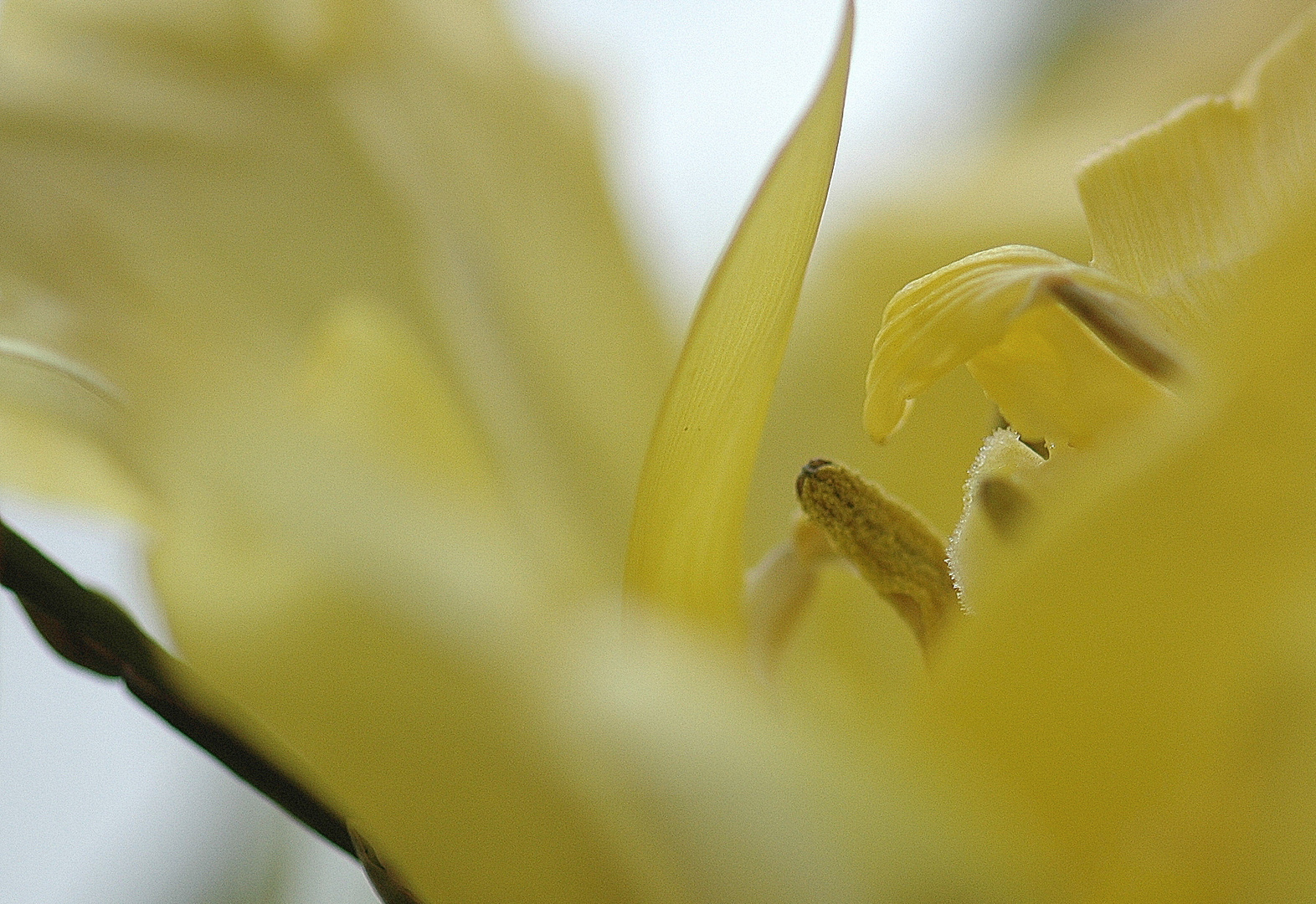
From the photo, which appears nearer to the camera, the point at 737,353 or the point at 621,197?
the point at 737,353

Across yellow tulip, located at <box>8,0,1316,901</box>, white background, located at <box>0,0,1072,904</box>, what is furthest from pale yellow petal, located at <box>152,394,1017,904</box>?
white background, located at <box>0,0,1072,904</box>

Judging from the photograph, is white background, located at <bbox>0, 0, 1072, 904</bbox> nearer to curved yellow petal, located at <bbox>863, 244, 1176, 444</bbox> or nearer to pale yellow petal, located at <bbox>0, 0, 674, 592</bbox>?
pale yellow petal, located at <bbox>0, 0, 674, 592</bbox>

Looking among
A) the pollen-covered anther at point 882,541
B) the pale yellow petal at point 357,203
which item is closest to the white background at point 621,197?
the pale yellow petal at point 357,203

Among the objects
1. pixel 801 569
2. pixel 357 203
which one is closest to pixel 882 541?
pixel 801 569

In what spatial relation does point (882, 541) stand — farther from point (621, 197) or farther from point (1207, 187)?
point (621, 197)

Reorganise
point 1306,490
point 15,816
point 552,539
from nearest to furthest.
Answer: point 1306,490
point 552,539
point 15,816

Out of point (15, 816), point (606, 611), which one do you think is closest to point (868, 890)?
point (606, 611)

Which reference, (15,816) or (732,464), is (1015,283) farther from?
(15,816)

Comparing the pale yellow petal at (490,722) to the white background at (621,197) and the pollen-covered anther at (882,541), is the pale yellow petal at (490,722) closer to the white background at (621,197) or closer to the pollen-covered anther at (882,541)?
the pollen-covered anther at (882,541)
